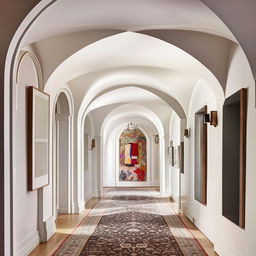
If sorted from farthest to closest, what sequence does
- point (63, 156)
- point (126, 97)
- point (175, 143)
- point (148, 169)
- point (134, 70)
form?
point (148, 169)
point (126, 97)
point (175, 143)
point (63, 156)
point (134, 70)

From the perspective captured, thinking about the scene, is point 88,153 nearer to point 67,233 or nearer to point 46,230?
point 67,233

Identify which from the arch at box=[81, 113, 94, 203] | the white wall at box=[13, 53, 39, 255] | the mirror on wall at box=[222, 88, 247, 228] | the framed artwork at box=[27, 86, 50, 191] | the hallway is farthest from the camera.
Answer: the arch at box=[81, 113, 94, 203]

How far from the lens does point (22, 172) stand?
23.9 feet

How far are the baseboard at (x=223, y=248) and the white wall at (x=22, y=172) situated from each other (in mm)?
2986

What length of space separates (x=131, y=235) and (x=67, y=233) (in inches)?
50.0

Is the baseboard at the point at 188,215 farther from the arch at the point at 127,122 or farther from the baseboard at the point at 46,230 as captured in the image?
the arch at the point at 127,122

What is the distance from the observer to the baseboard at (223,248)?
6.72 m

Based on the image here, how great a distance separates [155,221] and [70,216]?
221cm

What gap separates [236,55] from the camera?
6.86 metres

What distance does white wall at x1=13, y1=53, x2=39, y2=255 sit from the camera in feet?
22.8

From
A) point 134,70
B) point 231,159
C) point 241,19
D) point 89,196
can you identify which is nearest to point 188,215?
point 134,70

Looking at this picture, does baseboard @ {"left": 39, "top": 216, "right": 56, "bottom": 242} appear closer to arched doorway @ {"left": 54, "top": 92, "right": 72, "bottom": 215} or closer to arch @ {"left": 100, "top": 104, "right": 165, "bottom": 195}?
arched doorway @ {"left": 54, "top": 92, "right": 72, "bottom": 215}

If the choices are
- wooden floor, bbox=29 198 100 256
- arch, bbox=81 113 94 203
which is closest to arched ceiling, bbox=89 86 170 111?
arch, bbox=81 113 94 203

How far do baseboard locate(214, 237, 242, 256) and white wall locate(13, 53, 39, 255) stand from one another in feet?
9.80
